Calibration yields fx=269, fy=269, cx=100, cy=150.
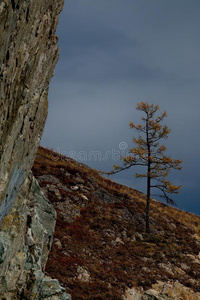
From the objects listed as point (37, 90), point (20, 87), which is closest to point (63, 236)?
point (37, 90)

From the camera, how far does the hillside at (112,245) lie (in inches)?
586

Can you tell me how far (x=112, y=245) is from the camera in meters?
19.7

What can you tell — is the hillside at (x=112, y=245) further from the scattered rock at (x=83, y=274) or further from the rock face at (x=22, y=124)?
the rock face at (x=22, y=124)

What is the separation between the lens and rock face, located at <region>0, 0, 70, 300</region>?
21.0 ft

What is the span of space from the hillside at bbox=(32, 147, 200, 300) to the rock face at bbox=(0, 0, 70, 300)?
3.02 meters

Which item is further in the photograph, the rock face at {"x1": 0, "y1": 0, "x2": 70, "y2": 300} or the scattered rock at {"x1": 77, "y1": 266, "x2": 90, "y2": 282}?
the scattered rock at {"x1": 77, "y1": 266, "x2": 90, "y2": 282}

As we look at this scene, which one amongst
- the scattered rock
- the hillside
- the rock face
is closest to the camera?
the rock face

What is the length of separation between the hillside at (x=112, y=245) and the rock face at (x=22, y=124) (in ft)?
9.90

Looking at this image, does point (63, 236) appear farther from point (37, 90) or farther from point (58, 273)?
point (37, 90)

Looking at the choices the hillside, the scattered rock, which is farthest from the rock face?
the hillside

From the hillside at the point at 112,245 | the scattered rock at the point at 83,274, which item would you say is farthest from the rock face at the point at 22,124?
the hillside at the point at 112,245

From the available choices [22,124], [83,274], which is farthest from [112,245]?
[22,124]

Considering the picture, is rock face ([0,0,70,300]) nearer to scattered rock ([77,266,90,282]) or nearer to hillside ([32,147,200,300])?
scattered rock ([77,266,90,282])

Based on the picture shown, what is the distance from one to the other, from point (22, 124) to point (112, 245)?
45.9ft
